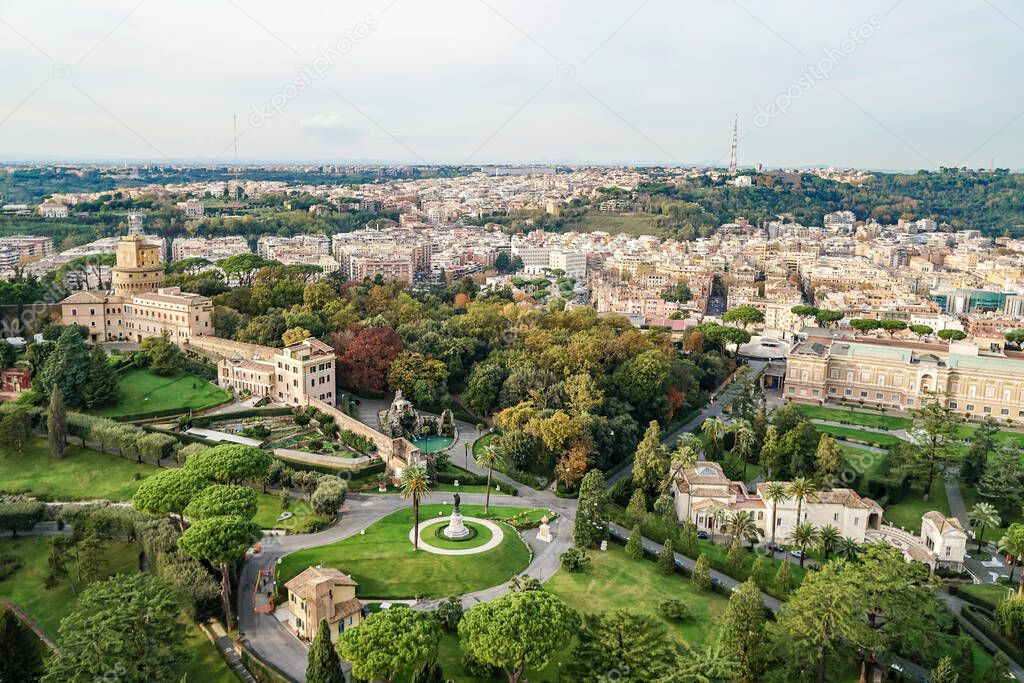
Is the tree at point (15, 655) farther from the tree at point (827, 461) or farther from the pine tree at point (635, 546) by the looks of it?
the tree at point (827, 461)

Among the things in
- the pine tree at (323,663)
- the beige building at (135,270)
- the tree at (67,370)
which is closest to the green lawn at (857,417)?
the pine tree at (323,663)

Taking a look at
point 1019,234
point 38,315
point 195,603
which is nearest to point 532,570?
point 195,603

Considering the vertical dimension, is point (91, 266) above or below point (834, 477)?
above

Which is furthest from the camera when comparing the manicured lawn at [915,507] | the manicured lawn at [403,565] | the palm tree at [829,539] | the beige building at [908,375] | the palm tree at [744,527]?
the beige building at [908,375]

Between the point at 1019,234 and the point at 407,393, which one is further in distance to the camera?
the point at 1019,234

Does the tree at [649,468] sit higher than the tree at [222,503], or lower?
lower

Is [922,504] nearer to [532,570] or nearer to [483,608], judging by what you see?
[532,570]

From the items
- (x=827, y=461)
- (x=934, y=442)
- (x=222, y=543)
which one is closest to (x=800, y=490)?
(x=827, y=461)
